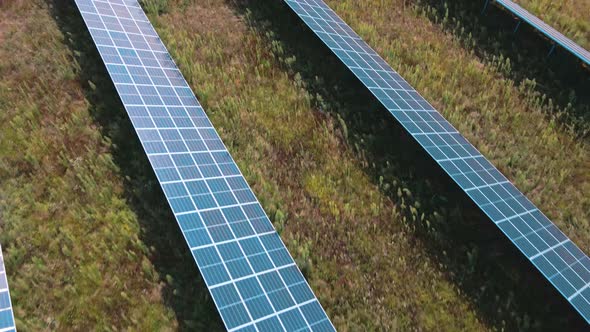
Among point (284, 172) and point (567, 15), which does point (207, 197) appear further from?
point (567, 15)

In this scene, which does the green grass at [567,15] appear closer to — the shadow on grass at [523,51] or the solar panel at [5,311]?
the shadow on grass at [523,51]

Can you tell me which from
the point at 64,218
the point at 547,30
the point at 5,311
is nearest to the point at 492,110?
the point at 547,30

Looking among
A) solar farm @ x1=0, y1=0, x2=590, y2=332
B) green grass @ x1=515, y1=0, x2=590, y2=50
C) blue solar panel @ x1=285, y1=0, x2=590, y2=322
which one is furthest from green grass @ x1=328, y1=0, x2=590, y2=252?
green grass @ x1=515, y1=0, x2=590, y2=50

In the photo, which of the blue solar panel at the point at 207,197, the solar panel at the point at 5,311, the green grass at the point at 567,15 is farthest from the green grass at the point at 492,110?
the solar panel at the point at 5,311

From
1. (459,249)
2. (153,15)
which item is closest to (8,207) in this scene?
(153,15)

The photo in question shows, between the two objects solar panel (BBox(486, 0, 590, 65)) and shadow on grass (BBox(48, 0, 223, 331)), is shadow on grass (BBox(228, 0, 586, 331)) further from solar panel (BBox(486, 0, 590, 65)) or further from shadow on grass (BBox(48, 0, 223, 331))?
solar panel (BBox(486, 0, 590, 65))

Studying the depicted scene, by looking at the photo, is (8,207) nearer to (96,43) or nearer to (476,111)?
(96,43)
